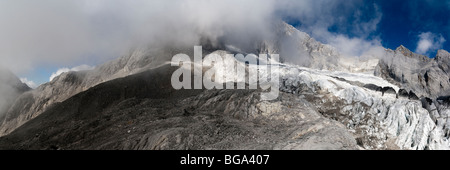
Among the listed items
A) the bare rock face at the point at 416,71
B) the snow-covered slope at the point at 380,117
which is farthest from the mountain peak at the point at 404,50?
the snow-covered slope at the point at 380,117

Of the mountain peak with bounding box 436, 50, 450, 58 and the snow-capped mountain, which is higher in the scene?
the mountain peak with bounding box 436, 50, 450, 58

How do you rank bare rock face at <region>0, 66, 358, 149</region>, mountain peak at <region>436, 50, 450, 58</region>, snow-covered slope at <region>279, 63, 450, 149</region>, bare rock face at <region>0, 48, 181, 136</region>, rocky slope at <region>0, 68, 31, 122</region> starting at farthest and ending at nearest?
mountain peak at <region>436, 50, 450, 58</region>, rocky slope at <region>0, 68, 31, 122</region>, bare rock face at <region>0, 48, 181, 136</region>, snow-covered slope at <region>279, 63, 450, 149</region>, bare rock face at <region>0, 66, 358, 149</region>

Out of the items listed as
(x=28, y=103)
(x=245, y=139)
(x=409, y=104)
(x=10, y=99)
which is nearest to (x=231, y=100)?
(x=245, y=139)

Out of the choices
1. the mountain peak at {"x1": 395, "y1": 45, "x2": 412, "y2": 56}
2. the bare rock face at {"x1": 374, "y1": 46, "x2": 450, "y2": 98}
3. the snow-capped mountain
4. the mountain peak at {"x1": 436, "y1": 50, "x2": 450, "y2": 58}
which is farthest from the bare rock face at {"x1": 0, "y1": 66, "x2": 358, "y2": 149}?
the mountain peak at {"x1": 395, "y1": 45, "x2": 412, "y2": 56}

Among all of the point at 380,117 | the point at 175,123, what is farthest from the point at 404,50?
the point at 175,123

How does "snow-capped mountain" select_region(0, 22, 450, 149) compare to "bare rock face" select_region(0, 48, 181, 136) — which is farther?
Result: "bare rock face" select_region(0, 48, 181, 136)

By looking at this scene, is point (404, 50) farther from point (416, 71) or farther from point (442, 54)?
point (416, 71)

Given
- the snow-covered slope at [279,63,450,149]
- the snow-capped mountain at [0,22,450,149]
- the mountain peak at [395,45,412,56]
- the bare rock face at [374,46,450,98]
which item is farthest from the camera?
the mountain peak at [395,45,412,56]

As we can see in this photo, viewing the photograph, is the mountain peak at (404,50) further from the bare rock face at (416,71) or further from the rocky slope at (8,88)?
the rocky slope at (8,88)

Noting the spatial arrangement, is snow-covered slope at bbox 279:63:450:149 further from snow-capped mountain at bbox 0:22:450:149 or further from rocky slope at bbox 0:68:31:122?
rocky slope at bbox 0:68:31:122

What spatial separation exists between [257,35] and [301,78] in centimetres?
9091

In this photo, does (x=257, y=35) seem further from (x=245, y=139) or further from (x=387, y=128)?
(x=245, y=139)

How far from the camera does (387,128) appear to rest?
38188mm

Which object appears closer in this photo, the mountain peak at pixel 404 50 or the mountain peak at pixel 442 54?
the mountain peak at pixel 442 54
